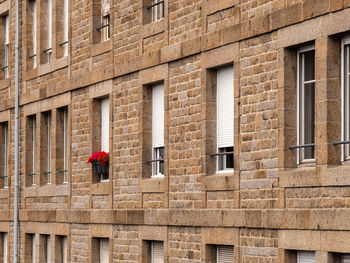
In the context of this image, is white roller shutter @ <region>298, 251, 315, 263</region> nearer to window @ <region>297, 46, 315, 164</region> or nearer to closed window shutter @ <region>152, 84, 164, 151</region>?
window @ <region>297, 46, 315, 164</region>

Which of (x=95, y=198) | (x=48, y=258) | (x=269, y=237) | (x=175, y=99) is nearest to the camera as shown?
(x=269, y=237)

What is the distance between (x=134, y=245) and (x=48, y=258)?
5.94m

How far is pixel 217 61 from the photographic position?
779 inches

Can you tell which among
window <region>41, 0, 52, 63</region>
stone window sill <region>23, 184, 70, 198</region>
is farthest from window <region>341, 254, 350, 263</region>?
window <region>41, 0, 52, 63</region>

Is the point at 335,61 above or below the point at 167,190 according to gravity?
above

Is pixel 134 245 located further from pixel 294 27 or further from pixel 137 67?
pixel 294 27

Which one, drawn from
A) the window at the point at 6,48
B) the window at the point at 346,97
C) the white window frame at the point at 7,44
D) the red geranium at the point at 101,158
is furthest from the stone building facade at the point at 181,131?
the window at the point at 6,48

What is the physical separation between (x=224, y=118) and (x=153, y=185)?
9.50 feet

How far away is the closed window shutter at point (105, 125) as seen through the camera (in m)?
25.0

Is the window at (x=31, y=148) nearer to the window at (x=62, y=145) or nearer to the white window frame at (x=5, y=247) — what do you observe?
the window at (x=62, y=145)

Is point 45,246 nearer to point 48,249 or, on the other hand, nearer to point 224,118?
point 48,249

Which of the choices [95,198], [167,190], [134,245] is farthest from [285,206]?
[95,198]

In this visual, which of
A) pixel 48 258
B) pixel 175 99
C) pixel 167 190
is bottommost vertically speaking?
pixel 48 258

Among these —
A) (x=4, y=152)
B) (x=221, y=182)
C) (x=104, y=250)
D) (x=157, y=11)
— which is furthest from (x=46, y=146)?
(x=221, y=182)
